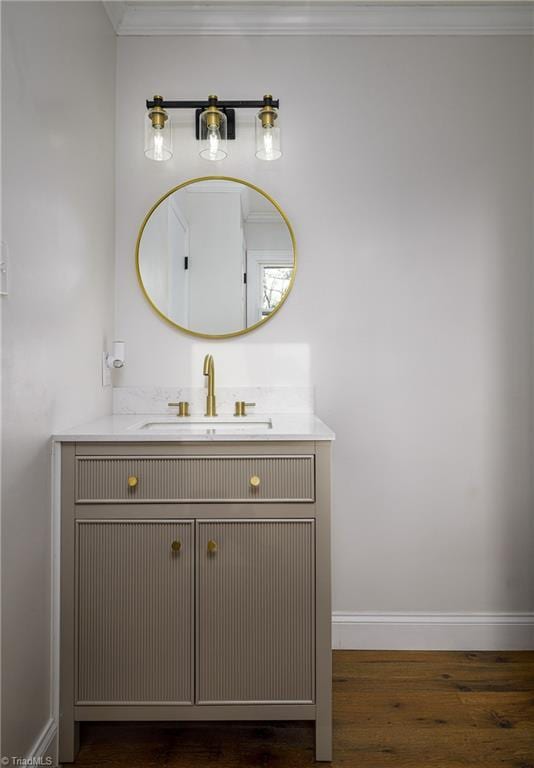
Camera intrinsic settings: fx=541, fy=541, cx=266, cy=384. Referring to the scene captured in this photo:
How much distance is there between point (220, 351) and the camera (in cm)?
226

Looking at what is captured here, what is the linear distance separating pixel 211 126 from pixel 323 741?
2.13 m

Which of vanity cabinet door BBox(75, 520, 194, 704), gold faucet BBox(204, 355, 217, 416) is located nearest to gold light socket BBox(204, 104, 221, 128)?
gold faucet BBox(204, 355, 217, 416)

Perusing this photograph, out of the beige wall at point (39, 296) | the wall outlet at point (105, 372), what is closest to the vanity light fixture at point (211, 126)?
the beige wall at point (39, 296)

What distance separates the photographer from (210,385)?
216 cm

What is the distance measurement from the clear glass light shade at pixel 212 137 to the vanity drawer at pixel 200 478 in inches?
49.8

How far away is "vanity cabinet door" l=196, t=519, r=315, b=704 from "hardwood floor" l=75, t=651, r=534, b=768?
0.18 meters

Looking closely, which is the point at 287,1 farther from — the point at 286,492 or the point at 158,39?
the point at 286,492

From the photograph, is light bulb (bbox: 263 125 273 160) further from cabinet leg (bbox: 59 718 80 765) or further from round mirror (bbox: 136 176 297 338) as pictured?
cabinet leg (bbox: 59 718 80 765)

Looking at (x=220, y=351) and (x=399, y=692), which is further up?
(x=220, y=351)

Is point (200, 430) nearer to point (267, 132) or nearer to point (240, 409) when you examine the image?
point (240, 409)

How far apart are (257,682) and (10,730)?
0.65 meters

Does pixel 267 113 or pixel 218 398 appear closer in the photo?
pixel 267 113

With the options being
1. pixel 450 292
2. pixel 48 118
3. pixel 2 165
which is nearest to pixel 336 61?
pixel 450 292

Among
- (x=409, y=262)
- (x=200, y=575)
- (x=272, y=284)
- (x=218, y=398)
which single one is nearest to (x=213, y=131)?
(x=272, y=284)
